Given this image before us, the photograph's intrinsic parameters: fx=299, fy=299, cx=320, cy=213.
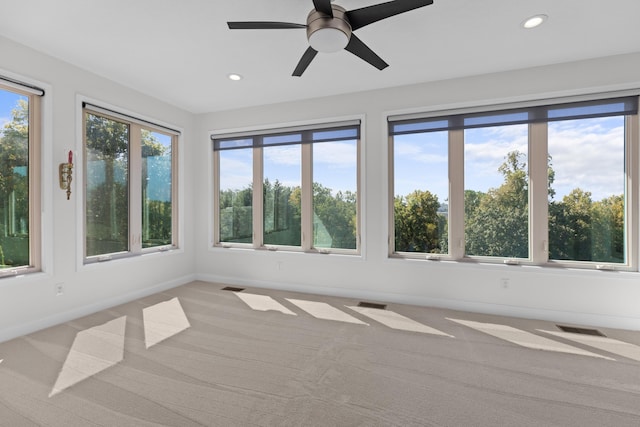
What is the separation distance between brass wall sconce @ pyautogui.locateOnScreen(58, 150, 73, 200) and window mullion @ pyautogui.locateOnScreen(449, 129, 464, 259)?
4.20 metres

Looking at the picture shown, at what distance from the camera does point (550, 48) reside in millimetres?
2854

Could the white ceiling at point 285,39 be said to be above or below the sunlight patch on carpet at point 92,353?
above

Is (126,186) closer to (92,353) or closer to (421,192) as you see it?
(92,353)

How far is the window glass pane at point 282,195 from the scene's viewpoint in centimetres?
445

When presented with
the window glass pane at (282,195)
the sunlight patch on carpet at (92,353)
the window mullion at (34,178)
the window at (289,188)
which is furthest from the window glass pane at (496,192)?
the window mullion at (34,178)

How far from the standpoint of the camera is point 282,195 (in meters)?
4.55

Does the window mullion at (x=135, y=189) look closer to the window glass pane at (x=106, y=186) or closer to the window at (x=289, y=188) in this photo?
the window glass pane at (x=106, y=186)

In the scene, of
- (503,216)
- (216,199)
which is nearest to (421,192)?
(503,216)

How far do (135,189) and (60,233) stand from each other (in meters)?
1.09

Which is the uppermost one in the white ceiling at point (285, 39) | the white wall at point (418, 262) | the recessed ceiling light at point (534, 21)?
the white ceiling at point (285, 39)

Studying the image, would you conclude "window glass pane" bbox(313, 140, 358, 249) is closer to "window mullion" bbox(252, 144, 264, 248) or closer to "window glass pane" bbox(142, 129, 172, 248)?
Answer: "window mullion" bbox(252, 144, 264, 248)

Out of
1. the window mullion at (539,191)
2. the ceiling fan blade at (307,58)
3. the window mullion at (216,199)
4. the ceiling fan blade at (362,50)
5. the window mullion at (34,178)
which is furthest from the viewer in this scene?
the window mullion at (216,199)

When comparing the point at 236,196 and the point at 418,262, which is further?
the point at 236,196

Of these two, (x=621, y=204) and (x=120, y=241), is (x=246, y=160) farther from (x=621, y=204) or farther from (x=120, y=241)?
(x=621, y=204)
